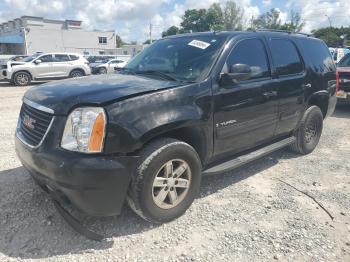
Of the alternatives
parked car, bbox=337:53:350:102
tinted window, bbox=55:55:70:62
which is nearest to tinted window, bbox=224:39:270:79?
parked car, bbox=337:53:350:102

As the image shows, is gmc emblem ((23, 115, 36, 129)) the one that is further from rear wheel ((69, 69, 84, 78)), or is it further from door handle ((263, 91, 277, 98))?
rear wheel ((69, 69, 84, 78))

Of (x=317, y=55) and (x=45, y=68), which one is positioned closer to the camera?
(x=317, y=55)

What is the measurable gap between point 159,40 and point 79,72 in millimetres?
14778

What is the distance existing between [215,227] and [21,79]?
16078 mm

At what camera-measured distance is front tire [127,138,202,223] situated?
3162 mm

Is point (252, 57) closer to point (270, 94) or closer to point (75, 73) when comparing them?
point (270, 94)

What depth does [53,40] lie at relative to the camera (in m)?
59.8

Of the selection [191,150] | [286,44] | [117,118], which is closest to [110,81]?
[117,118]

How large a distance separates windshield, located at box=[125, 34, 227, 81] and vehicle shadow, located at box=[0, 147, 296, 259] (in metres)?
1.48

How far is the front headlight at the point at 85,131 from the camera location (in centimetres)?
292

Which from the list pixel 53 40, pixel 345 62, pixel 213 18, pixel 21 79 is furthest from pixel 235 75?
pixel 213 18

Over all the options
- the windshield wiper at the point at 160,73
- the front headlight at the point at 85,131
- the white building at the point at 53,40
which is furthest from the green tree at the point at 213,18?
the front headlight at the point at 85,131

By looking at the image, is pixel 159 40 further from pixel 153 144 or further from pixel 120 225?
pixel 120 225

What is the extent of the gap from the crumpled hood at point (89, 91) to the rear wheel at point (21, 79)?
48.6ft
